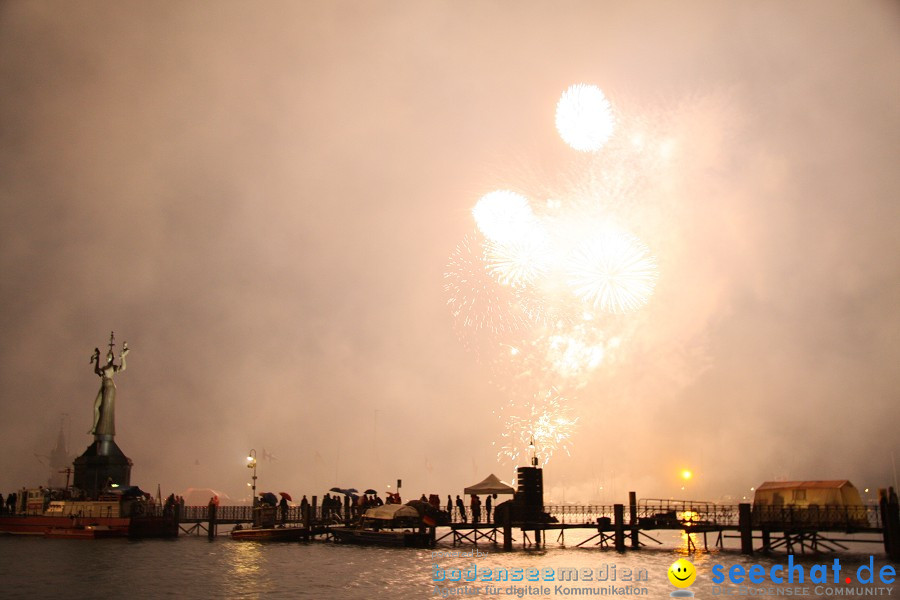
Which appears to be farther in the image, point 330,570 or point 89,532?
point 89,532

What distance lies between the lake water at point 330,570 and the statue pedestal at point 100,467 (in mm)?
12924

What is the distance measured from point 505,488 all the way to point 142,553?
88.9 ft

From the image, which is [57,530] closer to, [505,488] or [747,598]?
[505,488]

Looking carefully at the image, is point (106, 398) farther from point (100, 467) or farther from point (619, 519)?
point (619, 519)

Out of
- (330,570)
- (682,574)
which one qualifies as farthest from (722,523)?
(330,570)

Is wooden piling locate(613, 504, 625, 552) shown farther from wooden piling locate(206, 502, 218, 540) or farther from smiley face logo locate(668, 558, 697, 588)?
wooden piling locate(206, 502, 218, 540)

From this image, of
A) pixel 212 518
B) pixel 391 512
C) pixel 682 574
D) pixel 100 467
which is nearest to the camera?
pixel 682 574

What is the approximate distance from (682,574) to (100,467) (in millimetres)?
60752

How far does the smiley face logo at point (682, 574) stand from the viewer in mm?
40781

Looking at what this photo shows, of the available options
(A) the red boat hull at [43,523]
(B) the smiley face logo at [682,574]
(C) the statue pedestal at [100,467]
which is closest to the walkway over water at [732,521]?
(B) the smiley face logo at [682,574]

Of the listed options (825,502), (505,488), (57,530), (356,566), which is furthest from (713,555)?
(57,530)

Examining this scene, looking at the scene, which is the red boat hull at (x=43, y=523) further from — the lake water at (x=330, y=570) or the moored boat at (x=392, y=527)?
the moored boat at (x=392, y=527)

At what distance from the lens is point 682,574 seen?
43.3 metres

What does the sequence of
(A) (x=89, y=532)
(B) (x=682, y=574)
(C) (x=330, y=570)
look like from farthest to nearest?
1. (A) (x=89, y=532)
2. (C) (x=330, y=570)
3. (B) (x=682, y=574)
